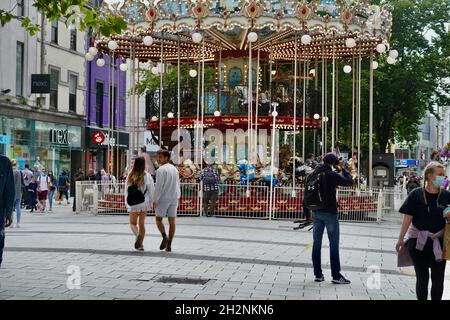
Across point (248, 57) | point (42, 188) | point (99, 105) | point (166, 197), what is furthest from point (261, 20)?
point (99, 105)

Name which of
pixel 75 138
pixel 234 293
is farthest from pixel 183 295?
pixel 75 138

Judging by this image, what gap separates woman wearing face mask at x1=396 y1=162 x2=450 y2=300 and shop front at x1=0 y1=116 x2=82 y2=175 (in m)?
23.9

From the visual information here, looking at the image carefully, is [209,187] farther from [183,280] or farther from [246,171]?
[183,280]

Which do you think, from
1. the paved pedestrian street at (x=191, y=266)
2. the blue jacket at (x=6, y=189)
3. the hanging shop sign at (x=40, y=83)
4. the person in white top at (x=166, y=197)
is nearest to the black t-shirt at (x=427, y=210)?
the paved pedestrian street at (x=191, y=266)

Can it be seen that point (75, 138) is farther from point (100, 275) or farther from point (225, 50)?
point (100, 275)

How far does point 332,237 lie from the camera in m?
8.98

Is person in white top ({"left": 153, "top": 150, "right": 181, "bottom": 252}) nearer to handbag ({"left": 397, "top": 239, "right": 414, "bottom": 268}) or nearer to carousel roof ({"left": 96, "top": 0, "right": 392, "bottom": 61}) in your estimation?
handbag ({"left": 397, "top": 239, "right": 414, "bottom": 268})

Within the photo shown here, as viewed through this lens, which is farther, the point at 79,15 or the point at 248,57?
the point at 248,57

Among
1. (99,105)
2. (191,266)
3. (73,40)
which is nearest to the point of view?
(191,266)

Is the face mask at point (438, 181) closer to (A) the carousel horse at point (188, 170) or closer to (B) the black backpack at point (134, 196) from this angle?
(B) the black backpack at point (134, 196)

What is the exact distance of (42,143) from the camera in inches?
1348

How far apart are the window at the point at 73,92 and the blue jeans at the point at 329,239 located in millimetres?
30075

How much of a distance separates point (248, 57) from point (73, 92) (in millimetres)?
14523
